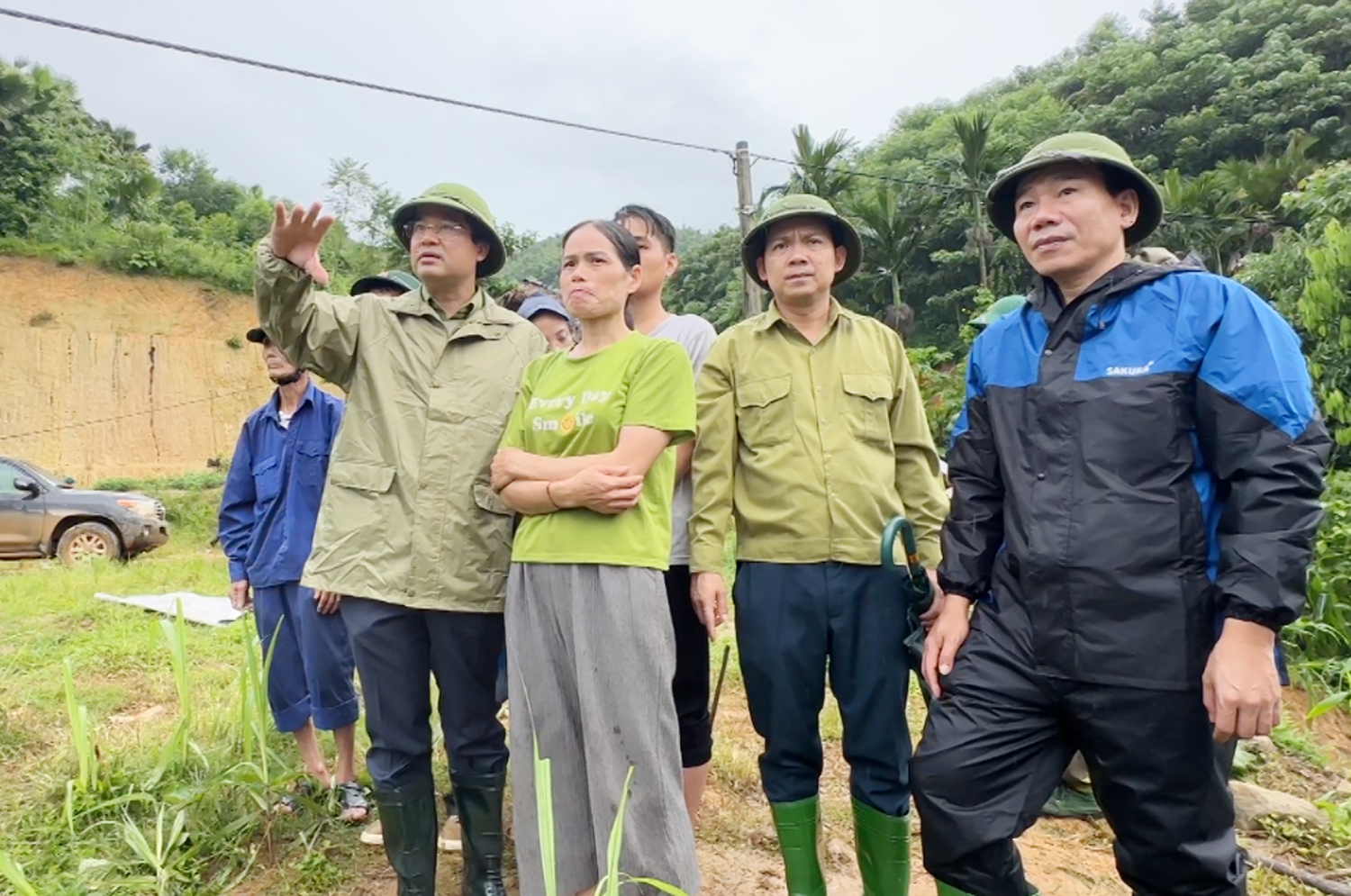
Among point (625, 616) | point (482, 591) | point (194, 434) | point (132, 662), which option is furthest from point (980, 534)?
point (194, 434)

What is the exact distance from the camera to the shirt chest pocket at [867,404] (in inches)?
91.9

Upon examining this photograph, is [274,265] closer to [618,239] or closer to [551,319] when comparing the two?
[618,239]

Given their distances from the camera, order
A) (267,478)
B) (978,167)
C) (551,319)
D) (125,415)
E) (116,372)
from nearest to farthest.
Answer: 1. (267,478)
2. (551,319)
3. (125,415)
4. (116,372)
5. (978,167)

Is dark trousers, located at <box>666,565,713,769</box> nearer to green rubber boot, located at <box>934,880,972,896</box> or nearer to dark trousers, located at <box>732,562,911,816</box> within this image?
dark trousers, located at <box>732,562,911,816</box>

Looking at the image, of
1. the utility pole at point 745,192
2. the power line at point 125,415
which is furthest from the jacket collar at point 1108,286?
the power line at point 125,415

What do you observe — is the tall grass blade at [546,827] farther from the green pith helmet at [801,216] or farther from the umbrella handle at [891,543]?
the green pith helmet at [801,216]

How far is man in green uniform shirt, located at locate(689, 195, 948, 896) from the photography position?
223cm

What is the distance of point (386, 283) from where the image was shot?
3.32 m

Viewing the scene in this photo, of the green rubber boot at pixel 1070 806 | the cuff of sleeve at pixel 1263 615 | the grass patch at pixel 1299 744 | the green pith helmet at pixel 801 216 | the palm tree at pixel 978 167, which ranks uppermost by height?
the palm tree at pixel 978 167

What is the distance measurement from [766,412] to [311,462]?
5.42 ft

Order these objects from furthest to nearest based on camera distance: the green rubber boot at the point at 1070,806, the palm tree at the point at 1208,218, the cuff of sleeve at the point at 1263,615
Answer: the palm tree at the point at 1208,218, the green rubber boot at the point at 1070,806, the cuff of sleeve at the point at 1263,615

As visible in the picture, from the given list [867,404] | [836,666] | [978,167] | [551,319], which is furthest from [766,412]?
[978,167]

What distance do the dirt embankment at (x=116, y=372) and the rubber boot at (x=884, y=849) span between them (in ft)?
70.4

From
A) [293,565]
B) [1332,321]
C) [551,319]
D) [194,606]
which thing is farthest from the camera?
[194,606]
